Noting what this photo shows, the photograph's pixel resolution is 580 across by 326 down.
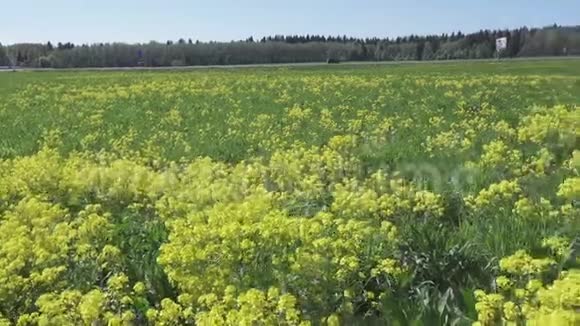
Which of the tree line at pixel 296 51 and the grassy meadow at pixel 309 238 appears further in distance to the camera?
the tree line at pixel 296 51

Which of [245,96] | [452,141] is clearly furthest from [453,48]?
[452,141]

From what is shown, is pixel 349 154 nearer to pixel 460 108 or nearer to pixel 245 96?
pixel 460 108

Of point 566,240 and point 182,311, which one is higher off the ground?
point 566,240

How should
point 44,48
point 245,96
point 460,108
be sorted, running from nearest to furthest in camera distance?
point 460,108 < point 245,96 < point 44,48

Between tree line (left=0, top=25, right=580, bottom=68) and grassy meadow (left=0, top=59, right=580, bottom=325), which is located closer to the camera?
grassy meadow (left=0, top=59, right=580, bottom=325)

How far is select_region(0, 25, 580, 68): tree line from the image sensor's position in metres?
131

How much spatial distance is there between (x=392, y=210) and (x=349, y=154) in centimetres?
432

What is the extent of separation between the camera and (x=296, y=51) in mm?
141750

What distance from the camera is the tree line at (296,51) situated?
429 feet

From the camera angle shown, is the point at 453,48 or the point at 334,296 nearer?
the point at 334,296

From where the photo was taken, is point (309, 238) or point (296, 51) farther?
point (296, 51)

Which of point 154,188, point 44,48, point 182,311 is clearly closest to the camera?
point 182,311

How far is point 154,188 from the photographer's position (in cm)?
738

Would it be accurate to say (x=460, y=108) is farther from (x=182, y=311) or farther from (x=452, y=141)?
(x=182, y=311)
